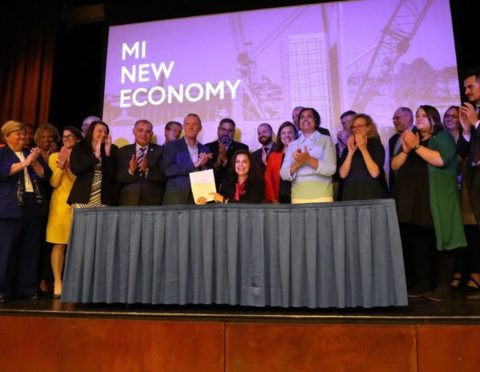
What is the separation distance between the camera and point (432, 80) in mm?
3902

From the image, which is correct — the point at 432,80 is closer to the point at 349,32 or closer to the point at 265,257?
the point at 349,32

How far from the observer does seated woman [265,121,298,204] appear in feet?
10.5

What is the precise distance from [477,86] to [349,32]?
1784 millimetres

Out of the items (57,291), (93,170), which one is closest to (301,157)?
(93,170)

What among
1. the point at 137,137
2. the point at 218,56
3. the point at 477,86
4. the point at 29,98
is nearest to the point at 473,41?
the point at 477,86

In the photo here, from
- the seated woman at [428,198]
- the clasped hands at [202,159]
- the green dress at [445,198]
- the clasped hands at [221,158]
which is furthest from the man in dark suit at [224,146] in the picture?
the green dress at [445,198]

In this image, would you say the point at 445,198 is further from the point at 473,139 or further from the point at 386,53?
the point at 386,53

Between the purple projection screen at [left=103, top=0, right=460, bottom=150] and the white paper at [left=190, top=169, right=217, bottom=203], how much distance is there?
150cm

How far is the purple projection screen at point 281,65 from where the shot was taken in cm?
396

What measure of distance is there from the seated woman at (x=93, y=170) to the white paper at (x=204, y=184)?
806mm

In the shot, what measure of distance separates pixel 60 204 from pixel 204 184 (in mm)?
1216

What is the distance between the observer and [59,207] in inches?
123

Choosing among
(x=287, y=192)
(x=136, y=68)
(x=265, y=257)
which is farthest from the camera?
(x=136, y=68)

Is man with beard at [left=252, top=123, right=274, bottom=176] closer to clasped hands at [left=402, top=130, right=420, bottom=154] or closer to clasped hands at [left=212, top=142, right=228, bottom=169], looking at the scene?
clasped hands at [left=212, top=142, right=228, bottom=169]
